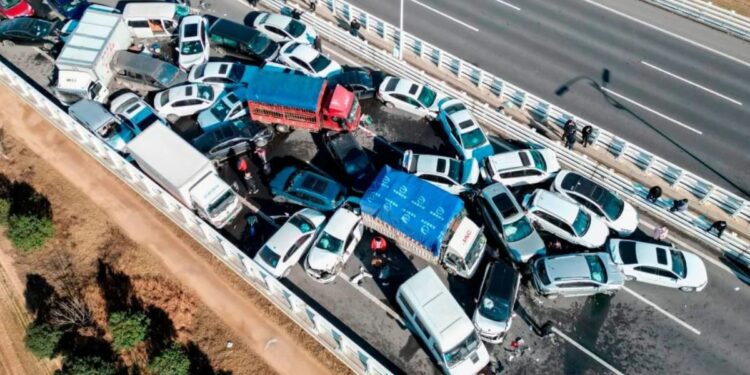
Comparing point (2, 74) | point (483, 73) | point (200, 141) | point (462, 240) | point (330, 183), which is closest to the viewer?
point (462, 240)

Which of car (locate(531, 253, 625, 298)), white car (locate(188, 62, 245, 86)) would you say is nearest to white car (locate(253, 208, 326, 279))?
white car (locate(188, 62, 245, 86))

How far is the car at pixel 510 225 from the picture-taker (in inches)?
1043

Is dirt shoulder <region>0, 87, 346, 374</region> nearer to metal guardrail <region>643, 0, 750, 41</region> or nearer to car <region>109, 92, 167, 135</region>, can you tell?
car <region>109, 92, 167, 135</region>

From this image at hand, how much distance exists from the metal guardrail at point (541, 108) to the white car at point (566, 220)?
4818 mm

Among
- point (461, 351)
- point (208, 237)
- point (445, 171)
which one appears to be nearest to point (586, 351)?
point (461, 351)

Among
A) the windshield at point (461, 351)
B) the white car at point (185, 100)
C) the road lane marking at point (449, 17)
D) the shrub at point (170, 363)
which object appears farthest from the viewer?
the road lane marking at point (449, 17)

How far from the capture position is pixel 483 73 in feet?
107

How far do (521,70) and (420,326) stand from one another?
Result: 1836 cm

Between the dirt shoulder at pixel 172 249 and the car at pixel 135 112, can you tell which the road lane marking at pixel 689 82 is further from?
the car at pixel 135 112

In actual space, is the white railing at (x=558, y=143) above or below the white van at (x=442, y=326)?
above

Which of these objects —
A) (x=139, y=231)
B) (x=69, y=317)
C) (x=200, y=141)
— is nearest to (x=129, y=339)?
(x=69, y=317)

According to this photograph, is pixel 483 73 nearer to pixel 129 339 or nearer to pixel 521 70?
pixel 521 70

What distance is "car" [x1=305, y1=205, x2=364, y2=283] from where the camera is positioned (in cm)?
2603

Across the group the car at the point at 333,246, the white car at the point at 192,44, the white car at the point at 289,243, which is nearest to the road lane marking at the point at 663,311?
the car at the point at 333,246
